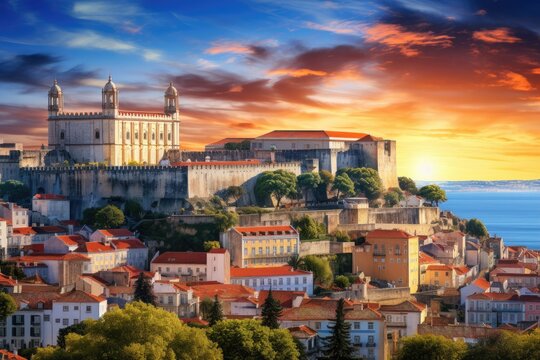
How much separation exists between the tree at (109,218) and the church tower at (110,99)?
11.4m

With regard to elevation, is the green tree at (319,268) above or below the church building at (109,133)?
→ below

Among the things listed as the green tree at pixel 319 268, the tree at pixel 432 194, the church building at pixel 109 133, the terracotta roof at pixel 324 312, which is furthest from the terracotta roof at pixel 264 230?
the tree at pixel 432 194

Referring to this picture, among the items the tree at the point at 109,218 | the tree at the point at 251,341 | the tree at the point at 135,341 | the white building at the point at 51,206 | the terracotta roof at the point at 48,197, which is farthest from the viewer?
the terracotta roof at the point at 48,197

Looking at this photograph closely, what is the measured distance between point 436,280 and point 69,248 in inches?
693

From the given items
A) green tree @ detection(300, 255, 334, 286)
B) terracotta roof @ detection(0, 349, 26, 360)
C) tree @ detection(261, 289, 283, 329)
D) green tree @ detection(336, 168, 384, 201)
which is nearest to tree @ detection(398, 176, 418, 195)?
green tree @ detection(336, 168, 384, 201)

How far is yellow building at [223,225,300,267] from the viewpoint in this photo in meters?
66.2

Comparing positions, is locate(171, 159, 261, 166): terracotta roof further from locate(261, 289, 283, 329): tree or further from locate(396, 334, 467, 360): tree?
locate(396, 334, 467, 360): tree

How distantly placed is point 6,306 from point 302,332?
10834 millimetres

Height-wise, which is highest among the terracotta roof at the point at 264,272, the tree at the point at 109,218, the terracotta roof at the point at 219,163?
the terracotta roof at the point at 219,163

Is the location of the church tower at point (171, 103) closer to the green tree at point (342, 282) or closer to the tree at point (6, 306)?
the green tree at point (342, 282)

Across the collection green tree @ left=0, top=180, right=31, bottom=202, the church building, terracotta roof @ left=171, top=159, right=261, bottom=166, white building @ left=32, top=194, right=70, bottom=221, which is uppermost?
the church building

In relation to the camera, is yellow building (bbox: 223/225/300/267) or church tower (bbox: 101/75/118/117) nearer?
yellow building (bbox: 223/225/300/267)

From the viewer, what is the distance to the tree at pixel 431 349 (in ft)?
159

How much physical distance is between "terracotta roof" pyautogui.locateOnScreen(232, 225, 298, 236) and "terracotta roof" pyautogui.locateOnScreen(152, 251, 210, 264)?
9.22 ft
